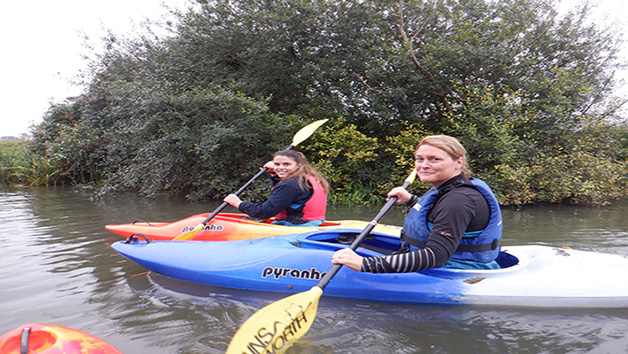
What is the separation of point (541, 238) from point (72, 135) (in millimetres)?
10709

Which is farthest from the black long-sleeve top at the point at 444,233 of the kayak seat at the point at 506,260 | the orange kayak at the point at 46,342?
the orange kayak at the point at 46,342

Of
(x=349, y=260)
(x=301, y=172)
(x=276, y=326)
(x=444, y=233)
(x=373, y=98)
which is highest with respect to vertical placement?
(x=373, y=98)

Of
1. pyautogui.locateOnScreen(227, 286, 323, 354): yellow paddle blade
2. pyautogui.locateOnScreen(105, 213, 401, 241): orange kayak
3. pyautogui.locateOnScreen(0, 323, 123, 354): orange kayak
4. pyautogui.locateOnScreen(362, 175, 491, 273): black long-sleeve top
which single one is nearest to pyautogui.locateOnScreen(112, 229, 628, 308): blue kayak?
pyautogui.locateOnScreen(105, 213, 401, 241): orange kayak

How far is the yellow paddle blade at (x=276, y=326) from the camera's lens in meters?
1.77

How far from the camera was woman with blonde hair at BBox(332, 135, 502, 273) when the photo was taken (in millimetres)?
2049

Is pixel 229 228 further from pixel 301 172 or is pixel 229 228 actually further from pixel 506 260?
pixel 506 260

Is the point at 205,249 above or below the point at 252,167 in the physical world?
below

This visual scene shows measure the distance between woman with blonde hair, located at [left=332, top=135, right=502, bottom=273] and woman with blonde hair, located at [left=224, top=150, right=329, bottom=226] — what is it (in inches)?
53.9

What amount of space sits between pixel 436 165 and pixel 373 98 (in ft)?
20.4

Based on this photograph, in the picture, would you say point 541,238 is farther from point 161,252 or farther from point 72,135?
point 72,135

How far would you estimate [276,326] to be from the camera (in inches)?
74.6

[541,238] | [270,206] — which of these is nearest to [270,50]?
[270,206]

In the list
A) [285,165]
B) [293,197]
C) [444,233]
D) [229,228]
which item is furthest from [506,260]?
[229,228]

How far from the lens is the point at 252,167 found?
7703mm
